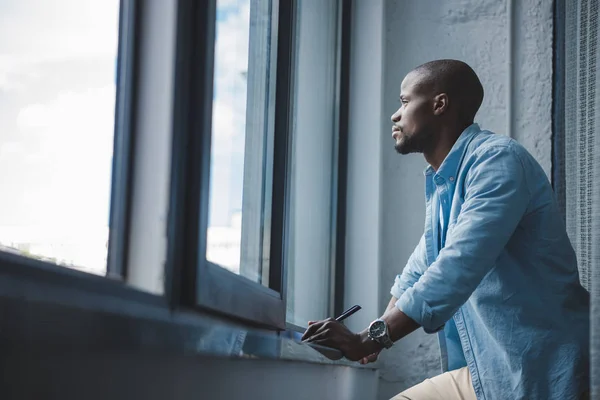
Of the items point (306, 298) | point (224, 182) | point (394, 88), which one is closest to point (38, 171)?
point (224, 182)

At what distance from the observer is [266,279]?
170 cm

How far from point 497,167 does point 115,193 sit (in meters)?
0.96

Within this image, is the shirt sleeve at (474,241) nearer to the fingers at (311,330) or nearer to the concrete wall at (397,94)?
the fingers at (311,330)

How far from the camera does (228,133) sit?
4.72ft

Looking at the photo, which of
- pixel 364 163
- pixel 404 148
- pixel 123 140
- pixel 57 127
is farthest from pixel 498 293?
pixel 364 163

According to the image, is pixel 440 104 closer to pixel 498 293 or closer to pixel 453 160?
pixel 453 160

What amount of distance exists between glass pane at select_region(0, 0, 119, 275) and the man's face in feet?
4.12

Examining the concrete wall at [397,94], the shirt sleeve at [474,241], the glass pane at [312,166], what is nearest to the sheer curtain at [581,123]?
the shirt sleeve at [474,241]

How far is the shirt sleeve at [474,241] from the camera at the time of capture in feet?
5.07

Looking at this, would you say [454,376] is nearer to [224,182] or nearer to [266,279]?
[266,279]

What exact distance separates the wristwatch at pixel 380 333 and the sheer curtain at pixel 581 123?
1.67 ft

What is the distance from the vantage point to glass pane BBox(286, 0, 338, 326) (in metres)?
→ 2.31

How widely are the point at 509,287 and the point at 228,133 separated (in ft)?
2.21

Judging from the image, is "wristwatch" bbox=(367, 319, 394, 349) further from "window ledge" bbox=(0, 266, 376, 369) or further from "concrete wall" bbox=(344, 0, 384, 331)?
"concrete wall" bbox=(344, 0, 384, 331)
